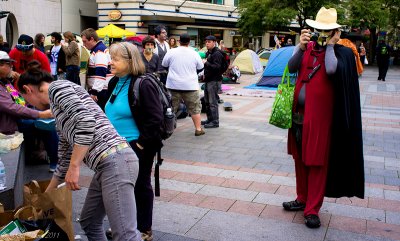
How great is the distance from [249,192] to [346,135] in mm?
1576

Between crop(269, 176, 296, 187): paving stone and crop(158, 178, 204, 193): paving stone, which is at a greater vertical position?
crop(269, 176, 296, 187): paving stone

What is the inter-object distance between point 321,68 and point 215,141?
13.3 ft

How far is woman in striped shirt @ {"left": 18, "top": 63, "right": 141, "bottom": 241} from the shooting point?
2.76 meters

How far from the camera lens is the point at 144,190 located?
3721mm

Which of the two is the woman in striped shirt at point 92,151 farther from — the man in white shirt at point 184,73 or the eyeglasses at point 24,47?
the man in white shirt at point 184,73

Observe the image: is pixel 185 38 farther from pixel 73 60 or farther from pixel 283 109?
pixel 283 109

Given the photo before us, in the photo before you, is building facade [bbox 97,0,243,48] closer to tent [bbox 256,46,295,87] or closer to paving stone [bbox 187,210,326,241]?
tent [bbox 256,46,295,87]

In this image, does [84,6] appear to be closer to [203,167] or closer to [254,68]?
[254,68]

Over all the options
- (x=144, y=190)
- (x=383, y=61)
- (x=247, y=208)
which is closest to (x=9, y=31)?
(x=383, y=61)

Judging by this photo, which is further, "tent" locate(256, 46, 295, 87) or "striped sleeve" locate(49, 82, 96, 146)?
"tent" locate(256, 46, 295, 87)

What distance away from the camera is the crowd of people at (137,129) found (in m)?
2.88

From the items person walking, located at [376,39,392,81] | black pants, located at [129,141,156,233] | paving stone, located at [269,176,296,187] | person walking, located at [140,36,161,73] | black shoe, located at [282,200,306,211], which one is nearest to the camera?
black pants, located at [129,141,156,233]

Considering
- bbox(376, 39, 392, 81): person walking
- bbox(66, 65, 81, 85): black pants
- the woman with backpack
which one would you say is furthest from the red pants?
bbox(376, 39, 392, 81): person walking

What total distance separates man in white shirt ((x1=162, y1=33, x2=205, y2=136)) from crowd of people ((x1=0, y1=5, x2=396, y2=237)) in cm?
268
